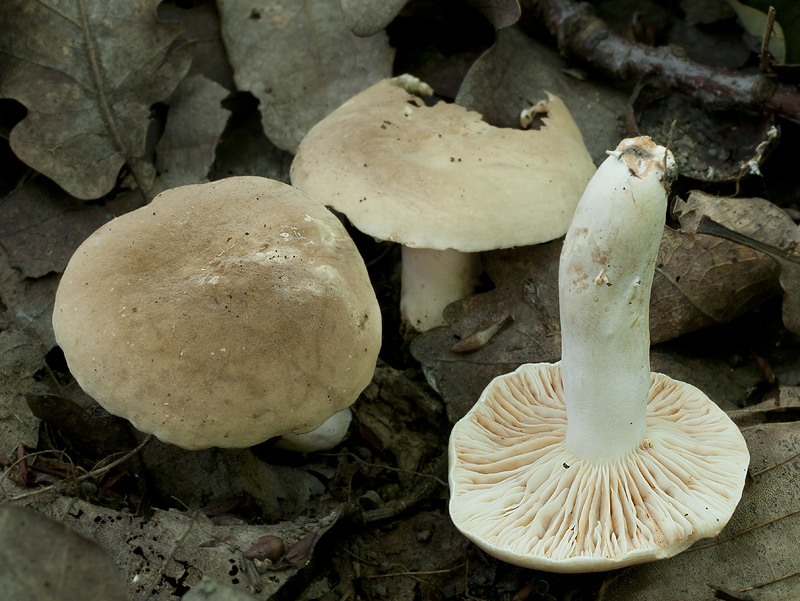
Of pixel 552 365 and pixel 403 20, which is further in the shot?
pixel 403 20

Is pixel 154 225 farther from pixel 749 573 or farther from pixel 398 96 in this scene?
pixel 749 573

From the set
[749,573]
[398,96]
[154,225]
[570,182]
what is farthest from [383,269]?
[749,573]

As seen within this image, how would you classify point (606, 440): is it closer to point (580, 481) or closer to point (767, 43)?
point (580, 481)

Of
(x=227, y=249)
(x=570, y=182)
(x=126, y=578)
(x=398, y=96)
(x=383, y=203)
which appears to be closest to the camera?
(x=126, y=578)

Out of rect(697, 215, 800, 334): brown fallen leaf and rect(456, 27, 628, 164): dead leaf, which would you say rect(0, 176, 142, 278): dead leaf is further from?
rect(697, 215, 800, 334): brown fallen leaf

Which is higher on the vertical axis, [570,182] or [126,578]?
[570,182]

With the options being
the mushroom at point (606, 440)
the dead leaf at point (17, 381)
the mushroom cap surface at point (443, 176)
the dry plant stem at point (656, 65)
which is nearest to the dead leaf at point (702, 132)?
the dry plant stem at point (656, 65)

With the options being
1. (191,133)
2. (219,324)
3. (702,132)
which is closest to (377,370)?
(219,324)
